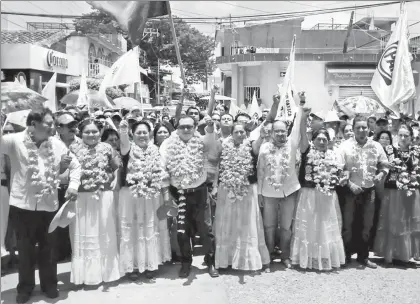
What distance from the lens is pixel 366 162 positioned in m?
5.78

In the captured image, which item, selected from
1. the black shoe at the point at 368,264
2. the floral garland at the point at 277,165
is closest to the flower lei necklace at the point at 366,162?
the floral garland at the point at 277,165

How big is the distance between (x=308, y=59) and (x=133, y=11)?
19372 millimetres

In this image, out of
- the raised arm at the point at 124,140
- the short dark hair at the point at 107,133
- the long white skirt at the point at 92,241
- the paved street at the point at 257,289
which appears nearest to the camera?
the paved street at the point at 257,289

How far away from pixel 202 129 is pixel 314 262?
2.50 meters

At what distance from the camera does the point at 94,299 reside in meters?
4.77

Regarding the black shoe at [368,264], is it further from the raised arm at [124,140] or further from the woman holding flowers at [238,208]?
the raised arm at [124,140]

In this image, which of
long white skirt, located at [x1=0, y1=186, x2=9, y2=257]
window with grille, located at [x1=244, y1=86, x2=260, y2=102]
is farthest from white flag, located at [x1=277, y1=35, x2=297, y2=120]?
window with grille, located at [x1=244, y1=86, x2=260, y2=102]

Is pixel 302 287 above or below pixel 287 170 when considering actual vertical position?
below

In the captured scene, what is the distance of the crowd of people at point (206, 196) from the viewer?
4.70 metres

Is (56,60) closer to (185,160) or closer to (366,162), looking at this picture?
(185,160)

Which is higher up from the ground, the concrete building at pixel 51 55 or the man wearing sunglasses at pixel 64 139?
the concrete building at pixel 51 55

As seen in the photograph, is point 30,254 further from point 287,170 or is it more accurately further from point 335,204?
point 335,204

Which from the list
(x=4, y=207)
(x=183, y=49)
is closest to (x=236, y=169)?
(x=4, y=207)

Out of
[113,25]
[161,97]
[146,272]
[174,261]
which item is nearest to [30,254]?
[146,272]
